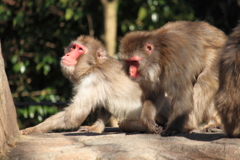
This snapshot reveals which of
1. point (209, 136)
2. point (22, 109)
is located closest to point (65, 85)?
point (22, 109)

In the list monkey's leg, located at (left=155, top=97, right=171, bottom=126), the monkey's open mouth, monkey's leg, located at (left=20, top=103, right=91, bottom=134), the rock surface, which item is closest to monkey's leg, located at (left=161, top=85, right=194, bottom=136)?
the rock surface

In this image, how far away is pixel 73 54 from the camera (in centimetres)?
712

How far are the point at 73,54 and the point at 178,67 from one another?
1.91m

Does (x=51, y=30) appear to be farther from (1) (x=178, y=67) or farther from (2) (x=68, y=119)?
(1) (x=178, y=67)

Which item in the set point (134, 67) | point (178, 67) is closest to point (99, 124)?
point (134, 67)

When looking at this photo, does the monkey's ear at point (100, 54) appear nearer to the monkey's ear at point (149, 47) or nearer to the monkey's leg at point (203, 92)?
the monkey's ear at point (149, 47)

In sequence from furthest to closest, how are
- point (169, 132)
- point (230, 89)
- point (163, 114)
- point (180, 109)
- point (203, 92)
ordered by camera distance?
point (163, 114)
point (203, 92)
point (180, 109)
point (169, 132)
point (230, 89)

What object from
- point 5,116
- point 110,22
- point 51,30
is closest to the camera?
point 5,116

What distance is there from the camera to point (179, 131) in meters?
5.75

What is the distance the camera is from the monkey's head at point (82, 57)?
277 inches

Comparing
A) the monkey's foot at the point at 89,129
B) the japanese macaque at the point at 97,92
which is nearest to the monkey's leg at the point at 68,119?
the japanese macaque at the point at 97,92

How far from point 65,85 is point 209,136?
16.2ft

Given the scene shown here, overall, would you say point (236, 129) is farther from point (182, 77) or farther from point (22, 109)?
point (22, 109)

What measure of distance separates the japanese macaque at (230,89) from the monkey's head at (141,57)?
975 mm
